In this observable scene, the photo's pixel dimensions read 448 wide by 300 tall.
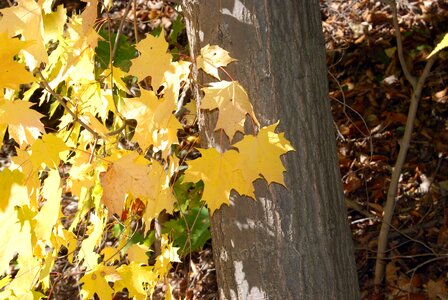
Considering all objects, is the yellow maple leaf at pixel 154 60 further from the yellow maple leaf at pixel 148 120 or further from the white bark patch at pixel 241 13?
the white bark patch at pixel 241 13

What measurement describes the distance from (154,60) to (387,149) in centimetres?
244

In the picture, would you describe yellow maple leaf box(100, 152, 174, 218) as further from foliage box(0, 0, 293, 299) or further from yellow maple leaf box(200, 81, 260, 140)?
yellow maple leaf box(200, 81, 260, 140)

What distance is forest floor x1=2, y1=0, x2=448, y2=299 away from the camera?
10.7 feet

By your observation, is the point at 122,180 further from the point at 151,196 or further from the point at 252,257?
the point at 252,257

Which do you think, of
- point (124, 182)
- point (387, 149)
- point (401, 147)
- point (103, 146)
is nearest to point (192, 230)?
point (401, 147)

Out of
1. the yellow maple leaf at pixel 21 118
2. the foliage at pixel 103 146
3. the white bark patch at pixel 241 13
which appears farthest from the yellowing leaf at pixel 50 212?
the white bark patch at pixel 241 13

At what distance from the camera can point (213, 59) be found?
1.60 meters

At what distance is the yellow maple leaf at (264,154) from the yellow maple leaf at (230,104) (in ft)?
0.12

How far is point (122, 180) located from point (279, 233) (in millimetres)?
409

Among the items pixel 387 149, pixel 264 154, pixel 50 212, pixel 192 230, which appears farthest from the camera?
pixel 387 149

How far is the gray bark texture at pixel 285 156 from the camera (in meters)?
1.63

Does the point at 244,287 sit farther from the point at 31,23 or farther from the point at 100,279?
the point at 31,23

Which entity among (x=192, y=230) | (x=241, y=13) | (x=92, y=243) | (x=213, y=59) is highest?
(x=241, y=13)

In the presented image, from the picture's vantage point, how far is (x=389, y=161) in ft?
12.5
